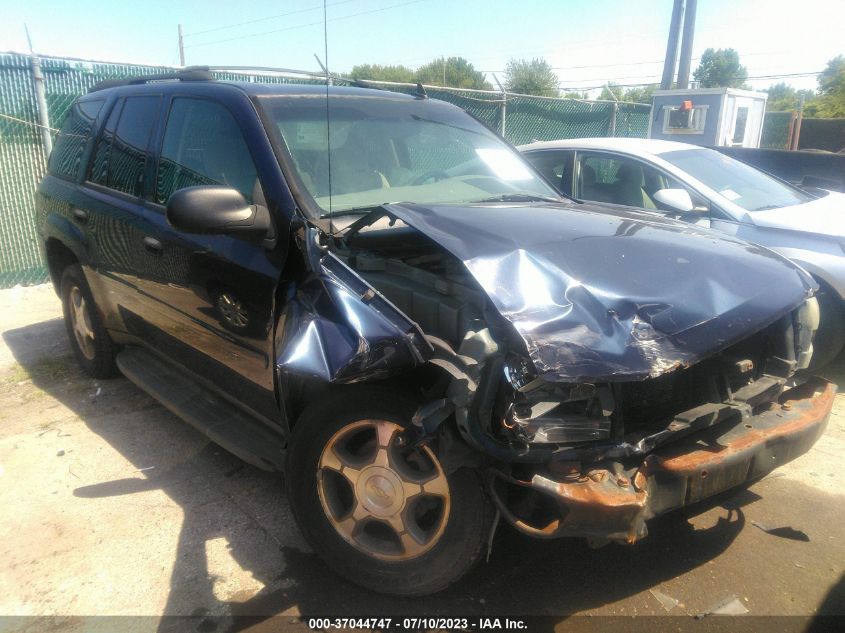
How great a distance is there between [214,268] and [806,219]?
421cm

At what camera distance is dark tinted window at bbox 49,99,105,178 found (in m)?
4.51

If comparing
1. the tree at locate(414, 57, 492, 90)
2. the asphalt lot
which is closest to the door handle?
the asphalt lot

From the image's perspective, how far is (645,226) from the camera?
2.91 m

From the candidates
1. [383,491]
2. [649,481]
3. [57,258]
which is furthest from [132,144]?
[649,481]

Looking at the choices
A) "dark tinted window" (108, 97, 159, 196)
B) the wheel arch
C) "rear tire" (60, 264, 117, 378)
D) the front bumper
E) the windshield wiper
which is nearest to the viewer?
the front bumper

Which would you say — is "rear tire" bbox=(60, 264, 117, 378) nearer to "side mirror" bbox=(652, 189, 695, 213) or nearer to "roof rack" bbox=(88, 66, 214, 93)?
"roof rack" bbox=(88, 66, 214, 93)

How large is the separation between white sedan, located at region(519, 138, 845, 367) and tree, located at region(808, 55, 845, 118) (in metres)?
27.3

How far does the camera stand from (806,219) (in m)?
4.86

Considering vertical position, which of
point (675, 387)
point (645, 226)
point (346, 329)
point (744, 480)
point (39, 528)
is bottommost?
point (39, 528)

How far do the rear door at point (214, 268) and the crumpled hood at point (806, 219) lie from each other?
3713mm

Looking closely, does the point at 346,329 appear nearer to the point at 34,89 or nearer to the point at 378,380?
the point at 378,380

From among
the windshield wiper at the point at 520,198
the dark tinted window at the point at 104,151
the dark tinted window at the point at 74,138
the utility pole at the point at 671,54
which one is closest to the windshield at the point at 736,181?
the windshield wiper at the point at 520,198

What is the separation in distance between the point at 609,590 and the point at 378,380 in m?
1.27

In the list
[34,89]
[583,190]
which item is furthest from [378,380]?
[34,89]
